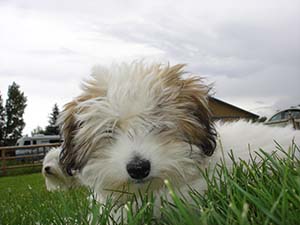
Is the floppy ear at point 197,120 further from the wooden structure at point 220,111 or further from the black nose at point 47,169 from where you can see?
the black nose at point 47,169

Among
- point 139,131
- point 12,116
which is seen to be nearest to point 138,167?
point 139,131

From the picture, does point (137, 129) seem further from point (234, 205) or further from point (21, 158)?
point (21, 158)

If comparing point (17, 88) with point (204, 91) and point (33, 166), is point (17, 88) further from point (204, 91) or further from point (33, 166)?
point (204, 91)

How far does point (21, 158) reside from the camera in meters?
37.8

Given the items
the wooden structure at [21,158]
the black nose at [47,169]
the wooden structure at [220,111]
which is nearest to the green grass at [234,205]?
the wooden structure at [220,111]

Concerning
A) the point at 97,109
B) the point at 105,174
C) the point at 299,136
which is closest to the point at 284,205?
the point at 105,174

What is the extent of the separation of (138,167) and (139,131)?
0.38 meters

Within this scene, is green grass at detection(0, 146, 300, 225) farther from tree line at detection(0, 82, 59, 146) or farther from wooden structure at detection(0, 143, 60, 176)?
tree line at detection(0, 82, 59, 146)

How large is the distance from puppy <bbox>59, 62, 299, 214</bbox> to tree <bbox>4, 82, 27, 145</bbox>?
66.4 m

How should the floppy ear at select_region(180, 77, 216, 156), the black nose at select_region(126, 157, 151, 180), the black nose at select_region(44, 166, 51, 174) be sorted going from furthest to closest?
the black nose at select_region(44, 166, 51, 174) < the floppy ear at select_region(180, 77, 216, 156) < the black nose at select_region(126, 157, 151, 180)

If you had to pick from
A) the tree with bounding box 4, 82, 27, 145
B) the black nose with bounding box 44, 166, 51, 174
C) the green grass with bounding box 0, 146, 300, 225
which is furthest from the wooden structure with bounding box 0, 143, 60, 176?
the green grass with bounding box 0, 146, 300, 225

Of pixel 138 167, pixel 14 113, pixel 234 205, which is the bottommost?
pixel 234 205

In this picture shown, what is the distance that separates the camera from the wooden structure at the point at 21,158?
34062mm

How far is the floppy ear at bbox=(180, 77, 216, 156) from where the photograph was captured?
3.57 metres
